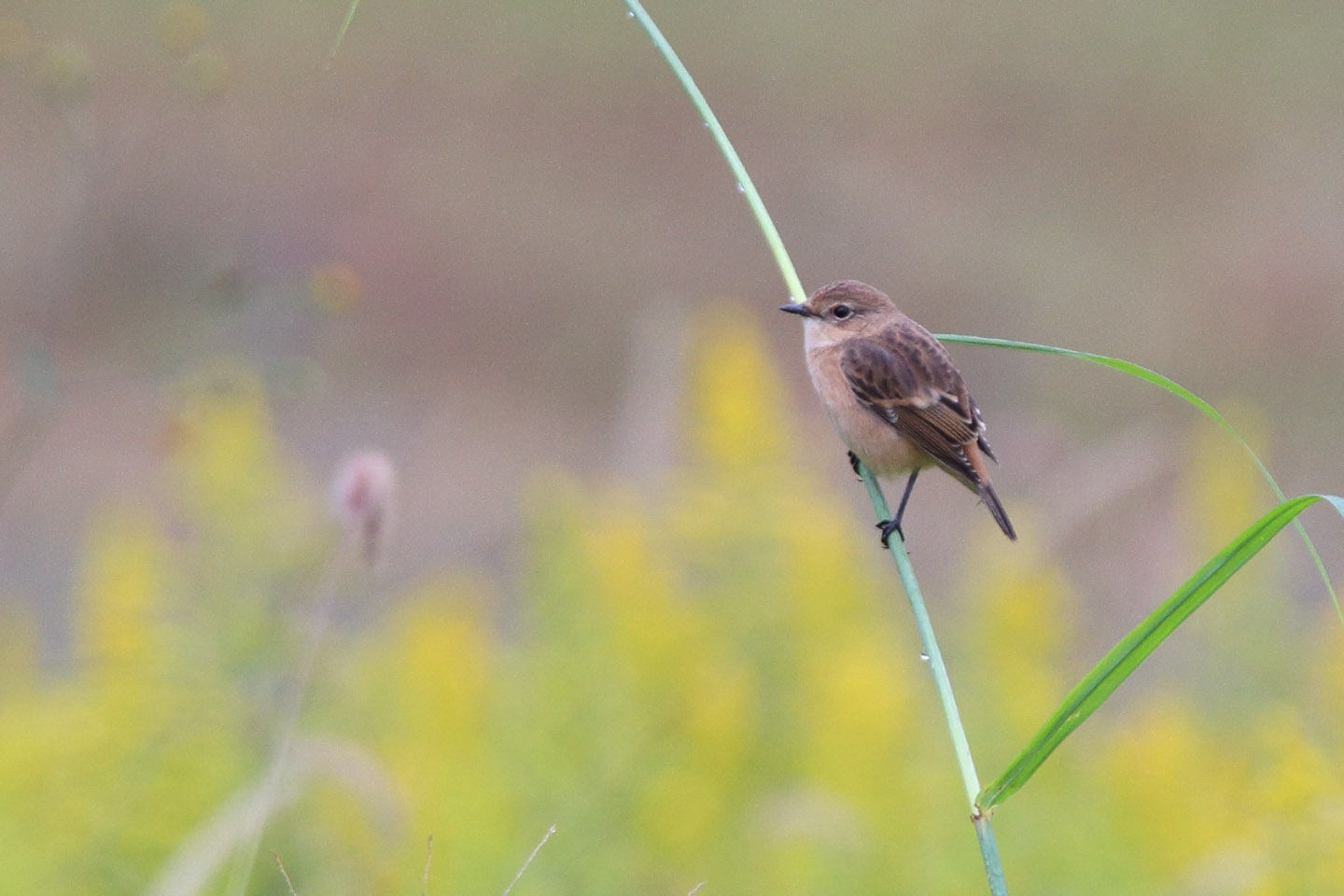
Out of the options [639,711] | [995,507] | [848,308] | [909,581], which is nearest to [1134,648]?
[909,581]

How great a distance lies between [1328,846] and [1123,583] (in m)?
4.16

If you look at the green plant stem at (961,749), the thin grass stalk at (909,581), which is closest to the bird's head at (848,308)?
the thin grass stalk at (909,581)

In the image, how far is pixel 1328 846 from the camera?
3.36 meters

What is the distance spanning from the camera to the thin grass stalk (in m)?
1.94

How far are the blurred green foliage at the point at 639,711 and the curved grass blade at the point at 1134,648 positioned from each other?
174cm

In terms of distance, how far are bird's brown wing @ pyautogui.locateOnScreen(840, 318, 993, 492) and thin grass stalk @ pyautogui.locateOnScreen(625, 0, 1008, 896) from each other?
3.98ft

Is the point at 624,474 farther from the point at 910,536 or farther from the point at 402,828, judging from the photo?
the point at 910,536

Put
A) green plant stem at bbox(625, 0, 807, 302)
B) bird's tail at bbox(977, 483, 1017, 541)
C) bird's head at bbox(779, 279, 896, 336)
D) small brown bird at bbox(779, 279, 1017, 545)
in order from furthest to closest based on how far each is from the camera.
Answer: bird's head at bbox(779, 279, 896, 336) < small brown bird at bbox(779, 279, 1017, 545) < bird's tail at bbox(977, 483, 1017, 541) < green plant stem at bbox(625, 0, 807, 302)

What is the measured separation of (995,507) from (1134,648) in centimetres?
185

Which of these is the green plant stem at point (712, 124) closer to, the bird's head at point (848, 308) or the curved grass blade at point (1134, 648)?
the curved grass blade at point (1134, 648)

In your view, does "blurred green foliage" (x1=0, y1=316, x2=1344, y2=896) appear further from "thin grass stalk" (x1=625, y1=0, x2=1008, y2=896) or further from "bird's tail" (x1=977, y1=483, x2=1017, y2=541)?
"thin grass stalk" (x1=625, y1=0, x2=1008, y2=896)

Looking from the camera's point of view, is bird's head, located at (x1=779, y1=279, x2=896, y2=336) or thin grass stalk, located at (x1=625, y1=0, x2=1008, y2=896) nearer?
thin grass stalk, located at (x1=625, y1=0, x2=1008, y2=896)

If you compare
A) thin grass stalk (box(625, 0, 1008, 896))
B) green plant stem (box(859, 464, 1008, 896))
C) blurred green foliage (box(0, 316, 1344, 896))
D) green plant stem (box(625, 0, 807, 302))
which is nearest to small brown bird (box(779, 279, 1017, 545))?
blurred green foliage (box(0, 316, 1344, 896))

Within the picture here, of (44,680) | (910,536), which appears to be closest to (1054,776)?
(44,680)
